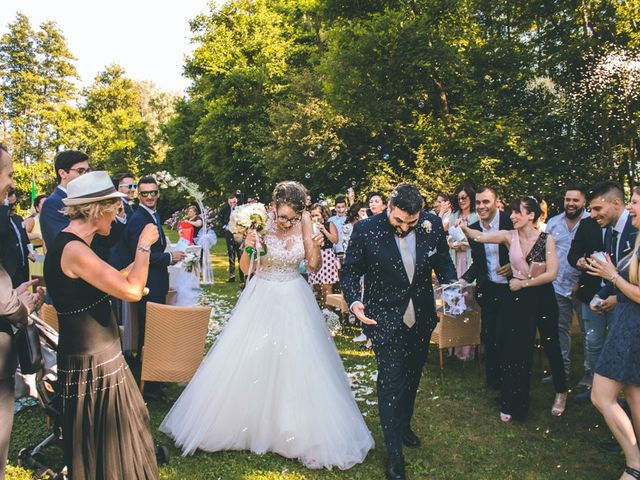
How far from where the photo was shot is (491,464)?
4.03 metres

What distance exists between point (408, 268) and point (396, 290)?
20cm

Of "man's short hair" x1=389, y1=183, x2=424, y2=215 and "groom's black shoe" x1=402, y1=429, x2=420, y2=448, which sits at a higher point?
"man's short hair" x1=389, y1=183, x2=424, y2=215

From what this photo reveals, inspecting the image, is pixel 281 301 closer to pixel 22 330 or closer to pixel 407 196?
pixel 407 196

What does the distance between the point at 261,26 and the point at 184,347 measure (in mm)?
28989

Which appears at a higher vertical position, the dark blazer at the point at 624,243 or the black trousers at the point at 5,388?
the dark blazer at the point at 624,243

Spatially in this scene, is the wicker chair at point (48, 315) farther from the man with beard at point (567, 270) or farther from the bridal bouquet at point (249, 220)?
the man with beard at point (567, 270)

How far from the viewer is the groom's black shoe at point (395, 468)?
371cm

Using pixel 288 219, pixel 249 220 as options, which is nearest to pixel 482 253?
pixel 288 219

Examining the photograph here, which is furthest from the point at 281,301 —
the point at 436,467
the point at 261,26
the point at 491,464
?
the point at 261,26

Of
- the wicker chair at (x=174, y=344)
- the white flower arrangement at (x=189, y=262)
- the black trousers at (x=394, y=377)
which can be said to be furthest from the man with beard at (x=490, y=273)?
the white flower arrangement at (x=189, y=262)

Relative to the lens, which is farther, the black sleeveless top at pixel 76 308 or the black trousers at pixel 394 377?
the black trousers at pixel 394 377

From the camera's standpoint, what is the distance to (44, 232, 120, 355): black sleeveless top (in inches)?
107

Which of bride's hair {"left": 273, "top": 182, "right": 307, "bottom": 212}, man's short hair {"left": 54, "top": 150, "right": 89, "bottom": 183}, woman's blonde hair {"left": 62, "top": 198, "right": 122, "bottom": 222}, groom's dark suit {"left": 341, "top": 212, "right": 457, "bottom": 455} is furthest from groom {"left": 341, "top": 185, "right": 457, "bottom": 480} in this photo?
man's short hair {"left": 54, "top": 150, "right": 89, "bottom": 183}

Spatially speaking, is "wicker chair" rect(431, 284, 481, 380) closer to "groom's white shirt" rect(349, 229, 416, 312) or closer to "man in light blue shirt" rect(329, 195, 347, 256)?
"groom's white shirt" rect(349, 229, 416, 312)
